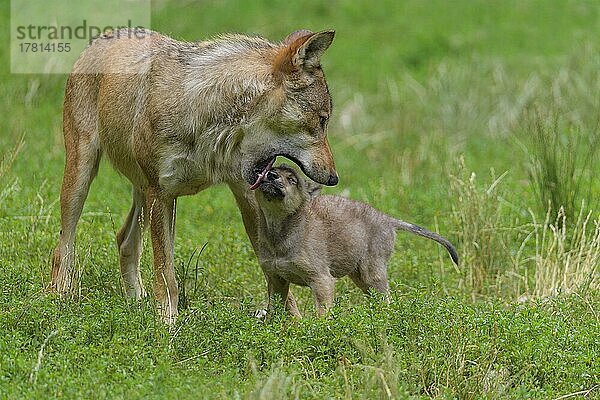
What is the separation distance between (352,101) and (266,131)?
25.6 feet

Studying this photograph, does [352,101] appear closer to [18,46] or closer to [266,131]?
[18,46]

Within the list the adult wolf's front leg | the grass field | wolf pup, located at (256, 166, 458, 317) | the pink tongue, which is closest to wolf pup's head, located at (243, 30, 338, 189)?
the pink tongue

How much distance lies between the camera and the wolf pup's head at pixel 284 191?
7453mm

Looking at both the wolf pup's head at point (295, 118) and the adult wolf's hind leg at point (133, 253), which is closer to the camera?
the wolf pup's head at point (295, 118)

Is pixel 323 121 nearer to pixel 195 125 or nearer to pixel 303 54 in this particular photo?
pixel 303 54

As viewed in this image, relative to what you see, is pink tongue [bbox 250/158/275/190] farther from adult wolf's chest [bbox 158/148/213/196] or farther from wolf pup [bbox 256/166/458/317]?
adult wolf's chest [bbox 158/148/213/196]

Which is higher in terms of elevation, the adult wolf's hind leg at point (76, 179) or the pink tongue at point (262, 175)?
the pink tongue at point (262, 175)

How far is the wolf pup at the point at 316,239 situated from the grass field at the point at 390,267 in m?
0.23

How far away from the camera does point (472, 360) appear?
21.6ft

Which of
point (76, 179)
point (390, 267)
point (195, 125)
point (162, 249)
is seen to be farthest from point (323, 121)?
point (390, 267)

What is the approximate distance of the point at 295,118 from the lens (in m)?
7.25

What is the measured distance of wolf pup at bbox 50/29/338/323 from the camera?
286 inches

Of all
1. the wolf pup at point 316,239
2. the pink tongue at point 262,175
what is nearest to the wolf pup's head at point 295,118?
the pink tongue at point 262,175

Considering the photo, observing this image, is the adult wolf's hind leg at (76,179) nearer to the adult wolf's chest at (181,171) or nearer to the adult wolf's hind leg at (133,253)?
the adult wolf's hind leg at (133,253)
